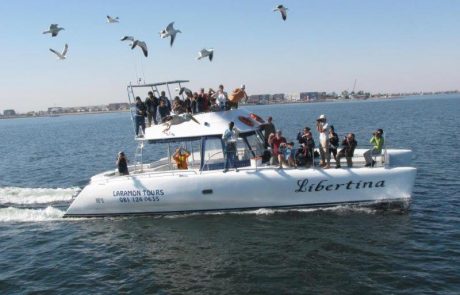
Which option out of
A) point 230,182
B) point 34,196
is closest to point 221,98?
point 230,182

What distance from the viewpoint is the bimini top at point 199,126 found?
17.0 m

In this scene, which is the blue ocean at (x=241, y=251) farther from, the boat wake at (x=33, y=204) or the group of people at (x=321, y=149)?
the group of people at (x=321, y=149)

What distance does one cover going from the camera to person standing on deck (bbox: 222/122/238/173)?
647 inches

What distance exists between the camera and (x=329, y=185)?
1581 centimetres

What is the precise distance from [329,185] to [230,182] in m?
3.55

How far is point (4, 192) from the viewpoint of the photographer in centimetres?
2231

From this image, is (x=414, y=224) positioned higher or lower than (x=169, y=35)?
lower

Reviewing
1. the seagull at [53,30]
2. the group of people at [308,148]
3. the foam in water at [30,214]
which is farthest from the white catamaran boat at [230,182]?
the seagull at [53,30]

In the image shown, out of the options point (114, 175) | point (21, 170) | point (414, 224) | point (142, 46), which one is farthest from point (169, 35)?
point (21, 170)

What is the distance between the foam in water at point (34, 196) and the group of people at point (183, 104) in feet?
18.3

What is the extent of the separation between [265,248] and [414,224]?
5.29m

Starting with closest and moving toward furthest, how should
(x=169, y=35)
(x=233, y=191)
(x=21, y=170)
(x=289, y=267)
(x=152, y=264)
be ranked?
(x=289, y=267), (x=152, y=264), (x=233, y=191), (x=169, y=35), (x=21, y=170)

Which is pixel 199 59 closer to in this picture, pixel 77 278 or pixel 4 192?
pixel 77 278

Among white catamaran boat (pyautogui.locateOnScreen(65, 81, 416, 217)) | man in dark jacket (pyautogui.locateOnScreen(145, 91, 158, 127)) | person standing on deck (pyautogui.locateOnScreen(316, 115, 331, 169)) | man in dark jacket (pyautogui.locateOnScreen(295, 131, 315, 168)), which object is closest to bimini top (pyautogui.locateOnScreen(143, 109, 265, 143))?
white catamaran boat (pyautogui.locateOnScreen(65, 81, 416, 217))
